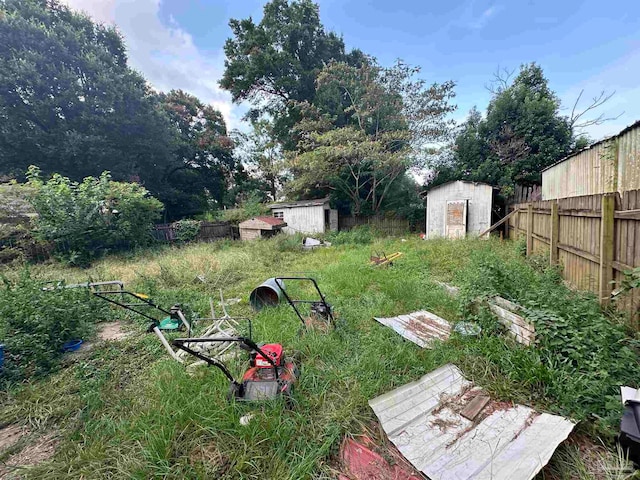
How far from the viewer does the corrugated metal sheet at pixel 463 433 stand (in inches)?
51.5

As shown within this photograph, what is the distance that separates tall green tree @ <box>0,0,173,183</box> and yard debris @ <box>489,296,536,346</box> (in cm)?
1648

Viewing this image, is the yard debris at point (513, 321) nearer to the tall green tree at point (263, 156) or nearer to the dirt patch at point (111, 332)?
the dirt patch at point (111, 332)

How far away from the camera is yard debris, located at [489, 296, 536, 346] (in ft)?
6.95

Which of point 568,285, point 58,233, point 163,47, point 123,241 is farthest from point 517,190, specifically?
point 58,233

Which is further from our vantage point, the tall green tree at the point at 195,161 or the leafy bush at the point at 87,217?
A: the tall green tree at the point at 195,161

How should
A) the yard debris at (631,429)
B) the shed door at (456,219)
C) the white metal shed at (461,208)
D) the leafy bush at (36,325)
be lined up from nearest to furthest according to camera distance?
the yard debris at (631,429) < the leafy bush at (36,325) < the white metal shed at (461,208) < the shed door at (456,219)

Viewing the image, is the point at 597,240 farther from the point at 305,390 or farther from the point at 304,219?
the point at 304,219

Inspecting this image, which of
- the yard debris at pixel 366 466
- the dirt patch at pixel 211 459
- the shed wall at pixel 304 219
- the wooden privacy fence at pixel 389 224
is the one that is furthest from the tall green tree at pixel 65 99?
the yard debris at pixel 366 466

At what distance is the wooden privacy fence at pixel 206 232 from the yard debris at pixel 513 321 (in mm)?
11332

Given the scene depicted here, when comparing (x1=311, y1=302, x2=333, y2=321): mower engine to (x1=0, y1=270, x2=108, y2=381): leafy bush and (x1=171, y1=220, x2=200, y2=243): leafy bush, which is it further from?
(x1=171, y1=220, x2=200, y2=243): leafy bush

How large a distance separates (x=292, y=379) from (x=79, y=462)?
135 cm

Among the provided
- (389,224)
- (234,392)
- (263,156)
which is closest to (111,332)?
(234,392)

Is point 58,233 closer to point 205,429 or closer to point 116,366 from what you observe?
point 116,366

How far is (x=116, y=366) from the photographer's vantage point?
263 centimetres
